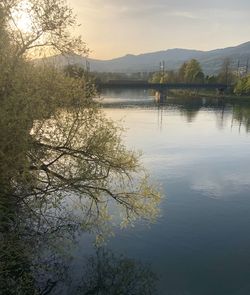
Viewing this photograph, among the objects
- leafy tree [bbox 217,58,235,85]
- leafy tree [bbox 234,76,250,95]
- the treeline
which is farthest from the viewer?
the treeline

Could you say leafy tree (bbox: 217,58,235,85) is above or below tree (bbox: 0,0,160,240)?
below

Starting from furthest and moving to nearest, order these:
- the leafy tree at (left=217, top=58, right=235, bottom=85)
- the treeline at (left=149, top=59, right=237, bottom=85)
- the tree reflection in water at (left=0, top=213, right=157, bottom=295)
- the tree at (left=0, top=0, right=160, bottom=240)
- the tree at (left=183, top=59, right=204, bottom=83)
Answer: the tree at (left=183, top=59, right=204, bottom=83) → the treeline at (left=149, top=59, right=237, bottom=85) → the leafy tree at (left=217, top=58, right=235, bottom=85) → the tree at (left=0, top=0, right=160, bottom=240) → the tree reflection in water at (left=0, top=213, right=157, bottom=295)

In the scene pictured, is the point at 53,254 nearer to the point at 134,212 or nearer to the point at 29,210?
the point at 29,210

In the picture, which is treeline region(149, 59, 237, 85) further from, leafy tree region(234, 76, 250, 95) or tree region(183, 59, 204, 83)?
leafy tree region(234, 76, 250, 95)

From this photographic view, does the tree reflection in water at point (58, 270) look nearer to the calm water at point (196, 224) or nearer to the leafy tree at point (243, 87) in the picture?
the calm water at point (196, 224)

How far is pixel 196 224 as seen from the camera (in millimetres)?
24109

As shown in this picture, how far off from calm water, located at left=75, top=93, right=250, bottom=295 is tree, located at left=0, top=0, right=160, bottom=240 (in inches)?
87.4

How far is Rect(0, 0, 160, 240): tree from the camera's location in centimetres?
1803

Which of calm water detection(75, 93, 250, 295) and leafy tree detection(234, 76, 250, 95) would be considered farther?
leafy tree detection(234, 76, 250, 95)

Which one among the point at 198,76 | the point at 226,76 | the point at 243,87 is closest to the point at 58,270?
the point at 243,87

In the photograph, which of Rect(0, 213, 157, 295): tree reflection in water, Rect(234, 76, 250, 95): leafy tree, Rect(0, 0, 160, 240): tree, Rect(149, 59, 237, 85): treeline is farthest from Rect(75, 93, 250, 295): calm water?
Rect(149, 59, 237, 85): treeline

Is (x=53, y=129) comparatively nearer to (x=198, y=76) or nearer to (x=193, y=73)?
(x=198, y=76)

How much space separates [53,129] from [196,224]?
404 inches

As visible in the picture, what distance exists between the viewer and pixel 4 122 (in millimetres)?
16109
